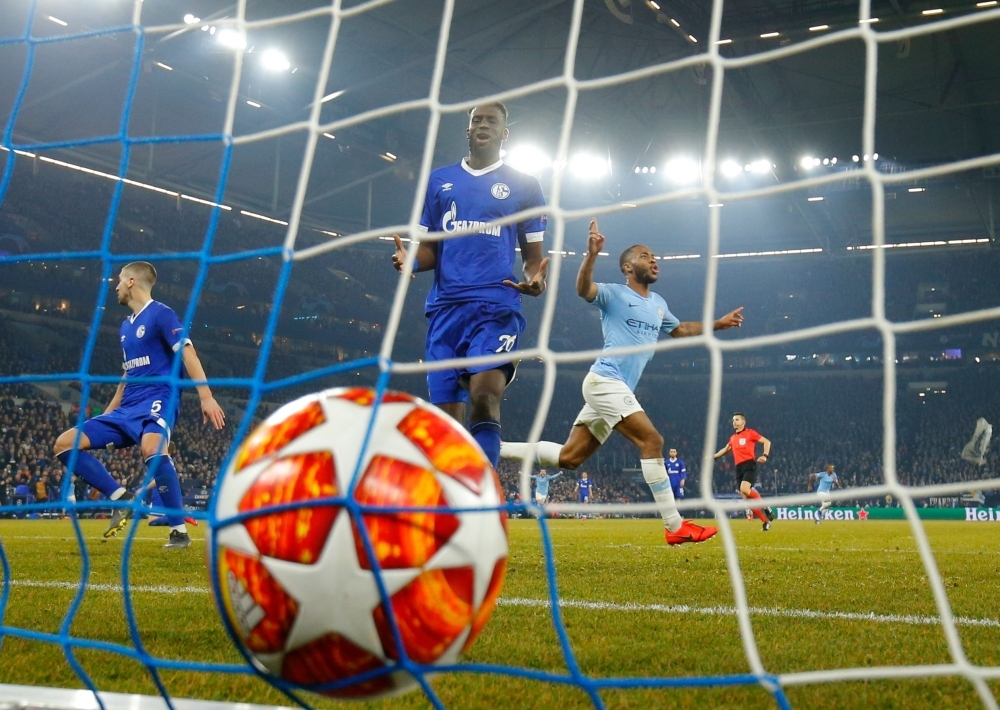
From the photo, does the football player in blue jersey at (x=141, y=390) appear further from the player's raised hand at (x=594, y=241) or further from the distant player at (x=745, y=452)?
the distant player at (x=745, y=452)

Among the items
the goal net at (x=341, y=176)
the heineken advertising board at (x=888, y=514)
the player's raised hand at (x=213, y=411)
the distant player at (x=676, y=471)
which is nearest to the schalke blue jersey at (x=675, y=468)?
the distant player at (x=676, y=471)

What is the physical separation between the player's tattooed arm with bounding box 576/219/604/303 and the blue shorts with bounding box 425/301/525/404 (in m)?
0.49

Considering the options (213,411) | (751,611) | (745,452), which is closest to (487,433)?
(751,611)

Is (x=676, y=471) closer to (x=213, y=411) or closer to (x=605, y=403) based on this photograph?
(x=605, y=403)

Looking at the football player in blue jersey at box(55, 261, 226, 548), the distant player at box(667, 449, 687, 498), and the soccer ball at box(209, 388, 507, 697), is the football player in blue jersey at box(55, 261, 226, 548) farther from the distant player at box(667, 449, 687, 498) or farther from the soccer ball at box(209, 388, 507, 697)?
the distant player at box(667, 449, 687, 498)

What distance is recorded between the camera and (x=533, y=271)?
432 centimetres

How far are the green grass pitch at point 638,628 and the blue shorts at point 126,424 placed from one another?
32.7 inches

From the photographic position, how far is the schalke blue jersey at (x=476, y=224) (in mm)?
4453

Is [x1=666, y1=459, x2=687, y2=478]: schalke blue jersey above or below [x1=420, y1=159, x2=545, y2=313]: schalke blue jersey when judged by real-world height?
below

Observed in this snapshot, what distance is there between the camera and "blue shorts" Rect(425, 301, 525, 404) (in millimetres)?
4379

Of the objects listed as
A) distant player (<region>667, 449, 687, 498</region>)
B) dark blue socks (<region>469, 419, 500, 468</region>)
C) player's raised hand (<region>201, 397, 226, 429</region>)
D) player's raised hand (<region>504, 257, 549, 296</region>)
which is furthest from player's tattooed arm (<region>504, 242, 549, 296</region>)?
distant player (<region>667, 449, 687, 498</region>)

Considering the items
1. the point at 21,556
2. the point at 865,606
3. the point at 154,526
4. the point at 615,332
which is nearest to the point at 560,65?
the point at 154,526

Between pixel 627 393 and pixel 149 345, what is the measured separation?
3.30 meters

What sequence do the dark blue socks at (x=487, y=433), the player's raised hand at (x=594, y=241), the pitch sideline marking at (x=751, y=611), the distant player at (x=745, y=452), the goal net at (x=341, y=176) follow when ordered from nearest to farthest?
the goal net at (x=341, y=176), the player's raised hand at (x=594, y=241), the pitch sideline marking at (x=751, y=611), the dark blue socks at (x=487, y=433), the distant player at (x=745, y=452)
